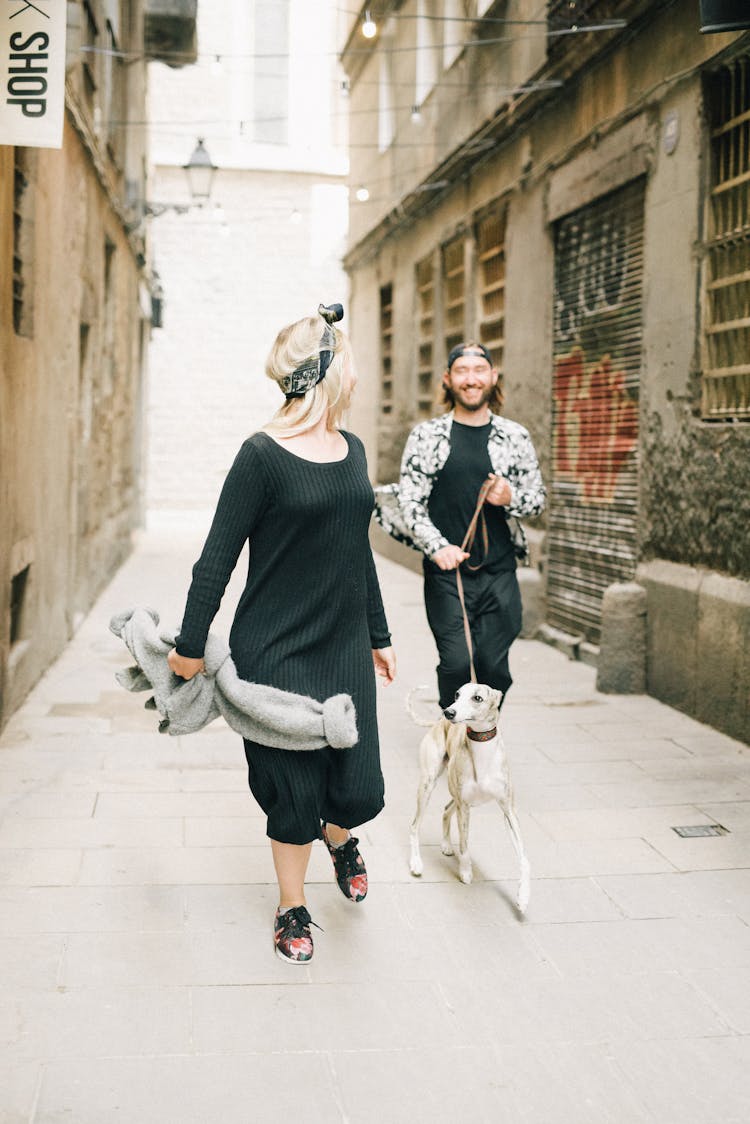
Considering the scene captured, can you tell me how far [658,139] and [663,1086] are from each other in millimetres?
6644

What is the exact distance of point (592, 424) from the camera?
9914mm

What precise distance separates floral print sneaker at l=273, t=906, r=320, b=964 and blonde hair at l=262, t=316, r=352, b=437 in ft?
4.71

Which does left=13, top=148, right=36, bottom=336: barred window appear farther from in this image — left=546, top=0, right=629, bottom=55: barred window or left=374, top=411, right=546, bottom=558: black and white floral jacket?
left=546, top=0, right=629, bottom=55: barred window

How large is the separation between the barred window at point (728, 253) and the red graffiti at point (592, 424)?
1301mm

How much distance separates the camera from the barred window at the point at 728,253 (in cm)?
743

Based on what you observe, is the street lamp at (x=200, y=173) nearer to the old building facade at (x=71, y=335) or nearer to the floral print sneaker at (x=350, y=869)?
the old building facade at (x=71, y=335)

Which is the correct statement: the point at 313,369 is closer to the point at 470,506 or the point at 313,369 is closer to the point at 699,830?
the point at 470,506

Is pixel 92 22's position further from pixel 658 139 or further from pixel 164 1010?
pixel 164 1010

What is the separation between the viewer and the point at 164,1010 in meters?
3.62

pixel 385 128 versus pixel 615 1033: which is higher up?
pixel 385 128

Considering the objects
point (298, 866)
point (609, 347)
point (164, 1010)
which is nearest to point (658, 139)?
point (609, 347)

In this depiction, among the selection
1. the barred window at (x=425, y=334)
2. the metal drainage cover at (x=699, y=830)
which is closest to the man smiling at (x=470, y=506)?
the metal drainage cover at (x=699, y=830)

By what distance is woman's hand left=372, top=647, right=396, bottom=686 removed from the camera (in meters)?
4.29

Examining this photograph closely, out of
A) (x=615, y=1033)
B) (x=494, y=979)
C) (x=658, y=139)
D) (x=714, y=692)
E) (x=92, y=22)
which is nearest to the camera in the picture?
(x=615, y=1033)
